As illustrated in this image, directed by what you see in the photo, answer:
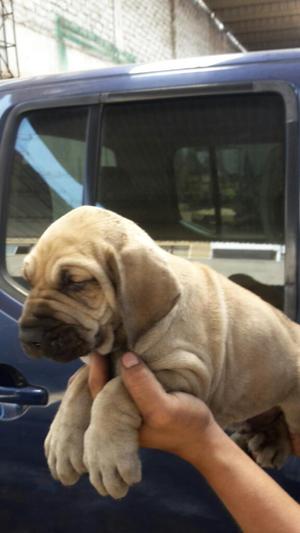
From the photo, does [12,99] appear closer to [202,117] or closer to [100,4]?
[202,117]

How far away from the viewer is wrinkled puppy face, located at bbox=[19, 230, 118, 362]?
4.60ft

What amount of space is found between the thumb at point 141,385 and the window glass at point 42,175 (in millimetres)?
952

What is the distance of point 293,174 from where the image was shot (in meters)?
1.87

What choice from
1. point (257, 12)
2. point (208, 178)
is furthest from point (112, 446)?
point (257, 12)

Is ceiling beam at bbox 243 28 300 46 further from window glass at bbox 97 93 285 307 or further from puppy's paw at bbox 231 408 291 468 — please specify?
puppy's paw at bbox 231 408 291 468

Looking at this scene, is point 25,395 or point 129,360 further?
point 25,395

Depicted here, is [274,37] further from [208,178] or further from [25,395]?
[25,395]

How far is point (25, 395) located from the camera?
2070 millimetres

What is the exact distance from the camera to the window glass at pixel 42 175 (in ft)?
7.45

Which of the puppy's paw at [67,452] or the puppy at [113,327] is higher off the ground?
the puppy at [113,327]

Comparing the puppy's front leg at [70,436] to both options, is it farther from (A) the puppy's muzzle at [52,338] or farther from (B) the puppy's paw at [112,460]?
(A) the puppy's muzzle at [52,338]

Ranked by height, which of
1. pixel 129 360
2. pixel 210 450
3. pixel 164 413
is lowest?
pixel 210 450

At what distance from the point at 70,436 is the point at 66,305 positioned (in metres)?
0.37

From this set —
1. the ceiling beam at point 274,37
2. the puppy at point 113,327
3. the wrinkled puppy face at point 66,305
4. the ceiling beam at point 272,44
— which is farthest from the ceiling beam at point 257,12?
the wrinkled puppy face at point 66,305
